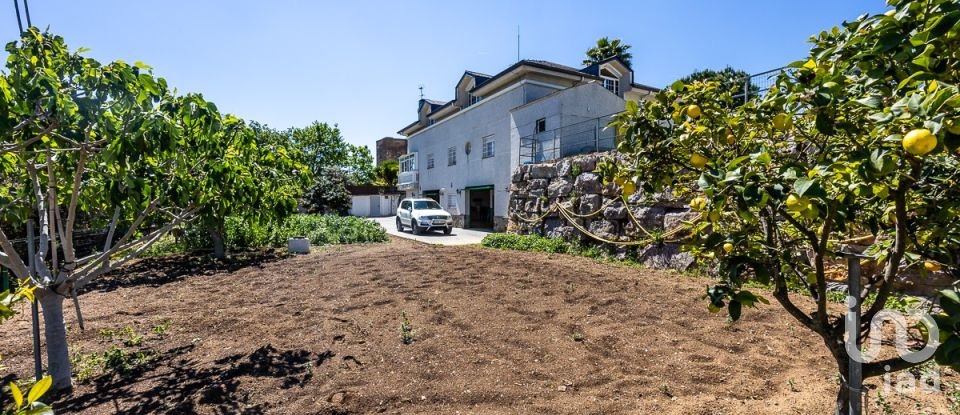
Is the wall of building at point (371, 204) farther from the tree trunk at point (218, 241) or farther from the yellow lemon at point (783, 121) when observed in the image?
the yellow lemon at point (783, 121)

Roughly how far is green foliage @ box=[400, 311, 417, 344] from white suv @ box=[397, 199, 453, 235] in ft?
45.3

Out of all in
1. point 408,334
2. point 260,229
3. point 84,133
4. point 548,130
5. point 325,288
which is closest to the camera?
point 84,133

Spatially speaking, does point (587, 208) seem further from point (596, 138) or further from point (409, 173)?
point (409, 173)

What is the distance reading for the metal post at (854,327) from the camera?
2.00 meters

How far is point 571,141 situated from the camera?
1620 centimetres

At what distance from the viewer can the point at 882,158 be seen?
1263mm

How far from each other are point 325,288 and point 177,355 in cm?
293

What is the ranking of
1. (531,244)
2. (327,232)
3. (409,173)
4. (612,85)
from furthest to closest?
1. (409,173)
2. (612,85)
3. (327,232)
4. (531,244)

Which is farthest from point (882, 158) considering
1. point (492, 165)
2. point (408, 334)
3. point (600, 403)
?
point (492, 165)

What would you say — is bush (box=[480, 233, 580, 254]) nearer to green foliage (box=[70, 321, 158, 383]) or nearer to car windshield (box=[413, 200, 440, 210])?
car windshield (box=[413, 200, 440, 210])

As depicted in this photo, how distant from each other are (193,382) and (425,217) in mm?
15439

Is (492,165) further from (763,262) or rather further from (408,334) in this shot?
(763,262)

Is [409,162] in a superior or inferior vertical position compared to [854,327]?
superior

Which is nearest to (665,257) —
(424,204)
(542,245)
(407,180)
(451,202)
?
(542,245)
